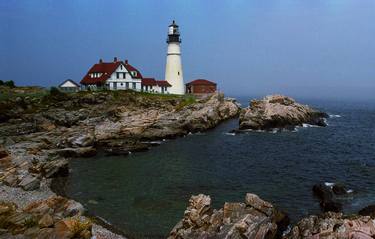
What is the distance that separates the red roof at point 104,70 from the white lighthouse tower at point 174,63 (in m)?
8.14

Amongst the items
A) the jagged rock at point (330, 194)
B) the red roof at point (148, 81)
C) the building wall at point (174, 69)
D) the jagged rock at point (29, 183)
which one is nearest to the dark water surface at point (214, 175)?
the jagged rock at point (330, 194)

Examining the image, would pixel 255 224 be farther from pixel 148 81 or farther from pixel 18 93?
pixel 148 81

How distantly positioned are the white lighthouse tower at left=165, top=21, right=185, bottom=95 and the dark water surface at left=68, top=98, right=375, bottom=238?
36.7 m

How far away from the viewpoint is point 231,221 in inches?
961

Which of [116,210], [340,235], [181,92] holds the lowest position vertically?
[116,210]

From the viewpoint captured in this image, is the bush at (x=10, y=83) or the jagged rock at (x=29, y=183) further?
the bush at (x=10, y=83)

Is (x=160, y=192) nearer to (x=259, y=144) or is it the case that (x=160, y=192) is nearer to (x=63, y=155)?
(x=63, y=155)

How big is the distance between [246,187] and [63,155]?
2560 centimetres

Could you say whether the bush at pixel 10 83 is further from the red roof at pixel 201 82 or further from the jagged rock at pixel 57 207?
the jagged rock at pixel 57 207

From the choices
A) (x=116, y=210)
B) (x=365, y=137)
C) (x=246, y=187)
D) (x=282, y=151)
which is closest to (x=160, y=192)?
(x=116, y=210)

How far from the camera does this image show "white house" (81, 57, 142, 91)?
304ft

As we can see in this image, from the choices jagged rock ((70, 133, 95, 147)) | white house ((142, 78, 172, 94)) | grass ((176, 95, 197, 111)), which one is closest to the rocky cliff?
jagged rock ((70, 133, 95, 147))

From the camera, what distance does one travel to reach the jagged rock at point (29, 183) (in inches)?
1429

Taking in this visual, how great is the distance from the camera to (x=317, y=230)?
23.6 metres
